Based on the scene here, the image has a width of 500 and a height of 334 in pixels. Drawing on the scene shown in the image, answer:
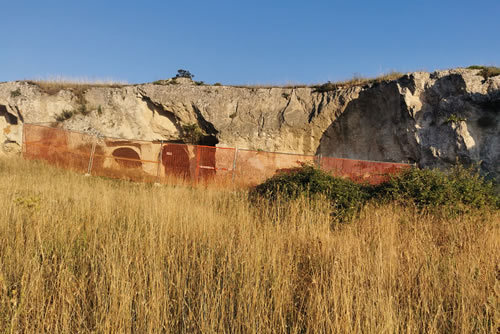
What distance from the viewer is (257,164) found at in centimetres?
1266

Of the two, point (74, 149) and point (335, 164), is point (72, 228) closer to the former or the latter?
point (335, 164)

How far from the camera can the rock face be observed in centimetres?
1255

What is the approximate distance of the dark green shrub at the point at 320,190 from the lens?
668cm

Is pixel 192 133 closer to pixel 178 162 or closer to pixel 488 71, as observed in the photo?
pixel 178 162

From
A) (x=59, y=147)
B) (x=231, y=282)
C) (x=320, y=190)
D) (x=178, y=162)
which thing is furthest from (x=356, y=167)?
(x=59, y=147)

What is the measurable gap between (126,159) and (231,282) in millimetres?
12211

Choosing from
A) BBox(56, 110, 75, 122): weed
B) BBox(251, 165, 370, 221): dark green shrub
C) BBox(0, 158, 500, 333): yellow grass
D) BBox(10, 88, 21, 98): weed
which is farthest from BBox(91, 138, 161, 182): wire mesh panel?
BBox(0, 158, 500, 333): yellow grass

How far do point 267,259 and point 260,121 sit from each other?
13432 millimetres

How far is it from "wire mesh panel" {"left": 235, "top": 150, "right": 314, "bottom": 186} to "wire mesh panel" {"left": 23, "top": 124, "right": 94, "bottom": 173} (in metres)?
6.90

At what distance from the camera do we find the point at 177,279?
A: 8.87 ft

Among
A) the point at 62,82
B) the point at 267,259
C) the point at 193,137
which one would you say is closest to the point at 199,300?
the point at 267,259

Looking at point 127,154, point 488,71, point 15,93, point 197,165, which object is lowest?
point 197,165

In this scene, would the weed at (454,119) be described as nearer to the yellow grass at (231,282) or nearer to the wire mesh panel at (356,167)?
the wire mesh panel at (356,167)

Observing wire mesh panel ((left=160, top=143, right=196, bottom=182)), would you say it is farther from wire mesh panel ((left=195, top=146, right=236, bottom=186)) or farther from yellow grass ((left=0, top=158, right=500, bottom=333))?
yellow grass ((left=0, top=158, right=500, bottom=333))
